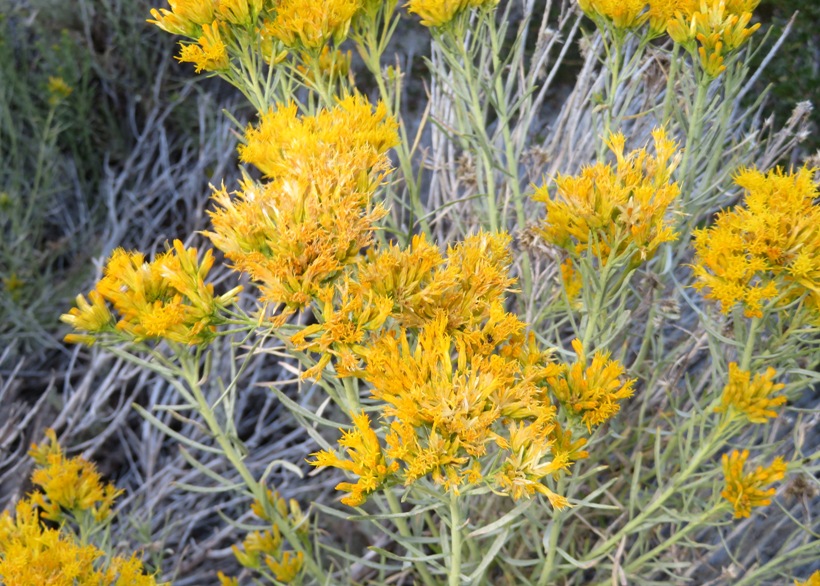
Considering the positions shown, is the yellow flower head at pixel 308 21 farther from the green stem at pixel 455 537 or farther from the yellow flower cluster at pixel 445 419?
the green stem at pixel 455 537

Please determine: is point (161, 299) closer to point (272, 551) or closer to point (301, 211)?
point (301, 211)

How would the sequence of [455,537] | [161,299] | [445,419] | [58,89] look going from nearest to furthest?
[445,419], [455,537], [161,299], [58,89]

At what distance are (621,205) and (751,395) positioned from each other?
1.25 ft

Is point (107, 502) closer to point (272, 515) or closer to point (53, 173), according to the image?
point (272, 515)

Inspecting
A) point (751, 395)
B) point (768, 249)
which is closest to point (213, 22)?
point (768, 249)

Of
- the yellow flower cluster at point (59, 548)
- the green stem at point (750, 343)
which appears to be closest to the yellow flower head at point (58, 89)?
the yellow flower cluster at point (59, 548)

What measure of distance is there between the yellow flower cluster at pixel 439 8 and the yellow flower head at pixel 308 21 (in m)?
0.12

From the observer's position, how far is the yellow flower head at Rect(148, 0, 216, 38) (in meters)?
1.34

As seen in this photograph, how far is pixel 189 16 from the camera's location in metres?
1.36

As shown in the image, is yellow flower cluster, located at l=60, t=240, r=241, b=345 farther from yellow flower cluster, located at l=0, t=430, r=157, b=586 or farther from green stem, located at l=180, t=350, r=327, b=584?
yellow flower cluster, located at l=0, t=430, r=157, b=586

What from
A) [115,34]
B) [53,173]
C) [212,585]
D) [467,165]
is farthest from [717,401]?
[115,34]

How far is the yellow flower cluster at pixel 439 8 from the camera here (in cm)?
140

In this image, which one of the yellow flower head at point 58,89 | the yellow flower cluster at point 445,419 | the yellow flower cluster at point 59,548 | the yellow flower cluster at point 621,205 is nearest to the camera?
the yellow flower cluster at point 445,419

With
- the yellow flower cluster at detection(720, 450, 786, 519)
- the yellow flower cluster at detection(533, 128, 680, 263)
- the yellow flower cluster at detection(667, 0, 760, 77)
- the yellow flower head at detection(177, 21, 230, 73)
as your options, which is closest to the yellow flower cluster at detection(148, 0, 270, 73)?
the yellow flower head at detection(177, 21, 230, 73)
